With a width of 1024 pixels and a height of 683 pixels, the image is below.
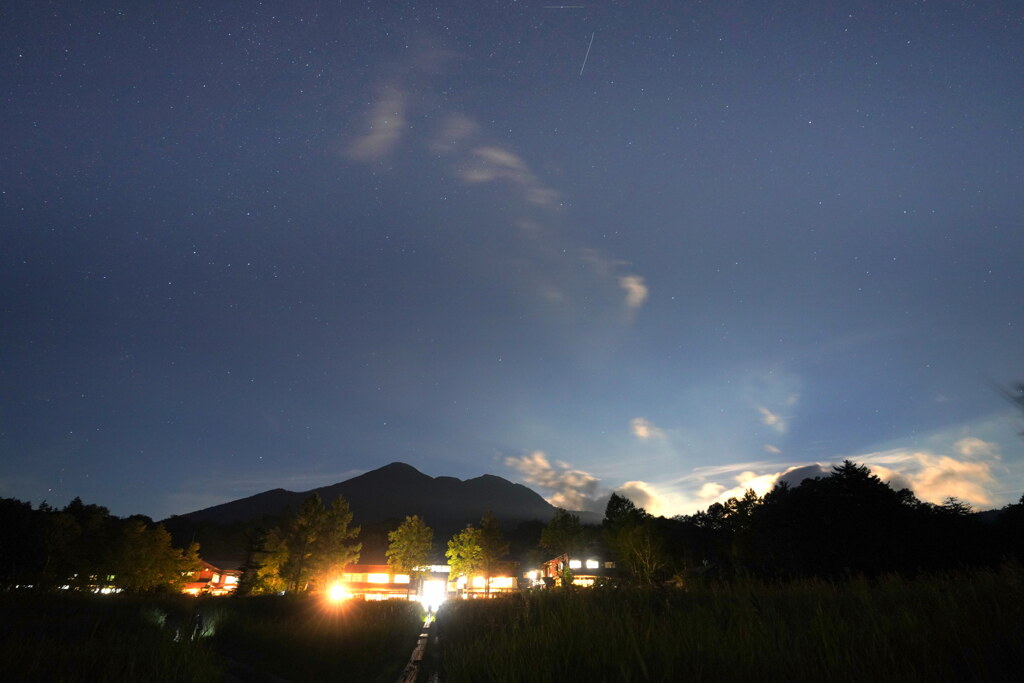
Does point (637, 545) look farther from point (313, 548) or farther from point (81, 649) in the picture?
point (81, 649)

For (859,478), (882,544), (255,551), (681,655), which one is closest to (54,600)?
(681,655)

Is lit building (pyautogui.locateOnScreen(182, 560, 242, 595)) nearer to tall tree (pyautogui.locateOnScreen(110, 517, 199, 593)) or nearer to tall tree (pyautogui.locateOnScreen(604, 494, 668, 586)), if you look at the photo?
tall tree (pyautogui.locateOnScreen(110, 517, 199, 593))

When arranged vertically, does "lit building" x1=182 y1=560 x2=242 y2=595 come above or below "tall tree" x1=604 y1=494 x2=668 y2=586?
below

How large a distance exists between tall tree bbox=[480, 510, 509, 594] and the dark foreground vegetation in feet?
160

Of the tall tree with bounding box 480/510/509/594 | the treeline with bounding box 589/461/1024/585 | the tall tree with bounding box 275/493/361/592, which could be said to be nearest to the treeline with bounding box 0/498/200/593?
the tall tree with bounding box 275/493/361/592

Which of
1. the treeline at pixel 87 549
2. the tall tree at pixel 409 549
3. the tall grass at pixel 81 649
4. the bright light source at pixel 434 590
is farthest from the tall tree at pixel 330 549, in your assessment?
the tall grass at pixel 81 649

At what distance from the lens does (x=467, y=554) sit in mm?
82375

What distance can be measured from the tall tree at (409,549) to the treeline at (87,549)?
27.4 metres

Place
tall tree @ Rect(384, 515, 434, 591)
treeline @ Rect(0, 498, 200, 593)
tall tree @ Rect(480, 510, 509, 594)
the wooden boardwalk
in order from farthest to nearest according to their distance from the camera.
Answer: tall tree @ Rect(384, 515, 434, 591) → tall tree @ Rect(480, 510, 509, 594) → treeline @ Rect(0, 498, 200, 593) → the wooden boardwalk

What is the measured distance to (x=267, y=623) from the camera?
2477cm

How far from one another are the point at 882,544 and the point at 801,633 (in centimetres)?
5012

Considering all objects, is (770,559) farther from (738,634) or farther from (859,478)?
(738,634)

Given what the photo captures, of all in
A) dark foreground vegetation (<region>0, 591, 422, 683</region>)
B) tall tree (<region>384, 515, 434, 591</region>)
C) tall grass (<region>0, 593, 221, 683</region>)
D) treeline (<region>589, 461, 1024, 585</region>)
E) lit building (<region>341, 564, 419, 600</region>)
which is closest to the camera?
tall grass (<region>0, 593, 221, 683</region>)

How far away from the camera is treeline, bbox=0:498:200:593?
4828cm
